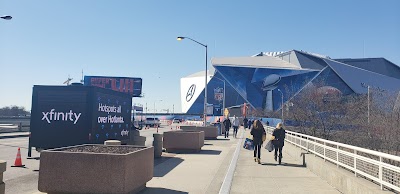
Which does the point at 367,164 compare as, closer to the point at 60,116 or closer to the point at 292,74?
the point at 60,116

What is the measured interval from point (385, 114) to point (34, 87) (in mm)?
23437

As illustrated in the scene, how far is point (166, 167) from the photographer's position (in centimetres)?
1230

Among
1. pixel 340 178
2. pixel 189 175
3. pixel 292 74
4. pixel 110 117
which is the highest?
pixel 292 74

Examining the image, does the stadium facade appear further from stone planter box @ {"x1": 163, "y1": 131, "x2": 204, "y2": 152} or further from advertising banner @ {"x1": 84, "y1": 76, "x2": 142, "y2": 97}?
stone planter box @ {"x1": 163, "y1": 131, "x2": 204, "y2": 152}

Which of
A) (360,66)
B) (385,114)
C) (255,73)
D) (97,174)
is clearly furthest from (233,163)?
(360,66)

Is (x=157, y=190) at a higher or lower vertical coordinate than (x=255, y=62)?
lower

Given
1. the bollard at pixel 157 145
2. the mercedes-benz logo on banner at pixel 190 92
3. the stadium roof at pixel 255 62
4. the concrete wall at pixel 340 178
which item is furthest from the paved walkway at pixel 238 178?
the mercedes-benz logo on banner at pixel 190 92

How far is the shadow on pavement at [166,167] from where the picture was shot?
1097 cm

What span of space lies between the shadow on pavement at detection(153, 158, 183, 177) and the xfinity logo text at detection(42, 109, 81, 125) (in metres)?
3.37

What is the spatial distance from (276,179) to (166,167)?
382 centimetres

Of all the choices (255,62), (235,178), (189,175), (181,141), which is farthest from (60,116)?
(255,62)

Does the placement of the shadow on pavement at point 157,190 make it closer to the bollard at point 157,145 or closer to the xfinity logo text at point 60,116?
the xfinity logo text at point 60,116

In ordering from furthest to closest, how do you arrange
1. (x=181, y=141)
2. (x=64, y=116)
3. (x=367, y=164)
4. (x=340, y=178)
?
(x=181, y=141) < (x=64, y=116) < (x=340, y=178) < (x=367, y=164)

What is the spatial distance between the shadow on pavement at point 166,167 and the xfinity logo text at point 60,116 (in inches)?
133
